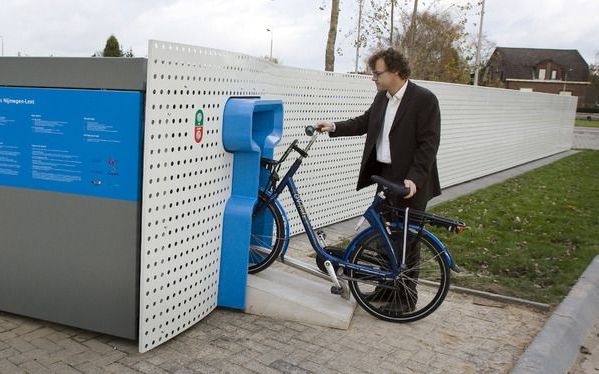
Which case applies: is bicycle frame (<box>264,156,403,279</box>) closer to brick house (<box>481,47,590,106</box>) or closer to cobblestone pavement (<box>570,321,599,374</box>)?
cobblestone pavement (<box>570,321,599,374</box>)

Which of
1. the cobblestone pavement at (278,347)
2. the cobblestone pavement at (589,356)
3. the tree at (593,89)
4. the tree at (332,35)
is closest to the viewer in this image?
the cobblestone pavement at (278,347)

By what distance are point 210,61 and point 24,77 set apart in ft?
3.72

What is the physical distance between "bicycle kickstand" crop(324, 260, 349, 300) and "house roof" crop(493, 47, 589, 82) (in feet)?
295

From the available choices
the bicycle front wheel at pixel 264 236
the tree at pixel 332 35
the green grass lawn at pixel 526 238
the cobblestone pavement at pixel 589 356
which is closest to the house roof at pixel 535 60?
the tree at pixel 332 35

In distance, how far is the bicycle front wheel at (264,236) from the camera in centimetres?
459

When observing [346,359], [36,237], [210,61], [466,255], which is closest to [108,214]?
[36,237]

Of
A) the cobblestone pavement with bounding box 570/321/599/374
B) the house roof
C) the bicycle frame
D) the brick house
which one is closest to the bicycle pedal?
the bicycle frame

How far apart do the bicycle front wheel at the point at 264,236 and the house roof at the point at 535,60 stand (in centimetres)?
8964

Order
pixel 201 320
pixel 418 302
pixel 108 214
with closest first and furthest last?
pixel 108 214 → pixel 201 320 → pixel 418 302

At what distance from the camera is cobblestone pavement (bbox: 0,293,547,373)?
11.4 feet

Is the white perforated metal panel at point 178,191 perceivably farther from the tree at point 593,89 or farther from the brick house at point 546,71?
the brick house at point 546,71

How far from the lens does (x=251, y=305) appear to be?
4324mm

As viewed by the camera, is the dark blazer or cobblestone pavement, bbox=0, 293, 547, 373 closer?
cobblestone pavement, bbox=0, 293, 547, 373

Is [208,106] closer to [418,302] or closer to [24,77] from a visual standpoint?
[24,77]
